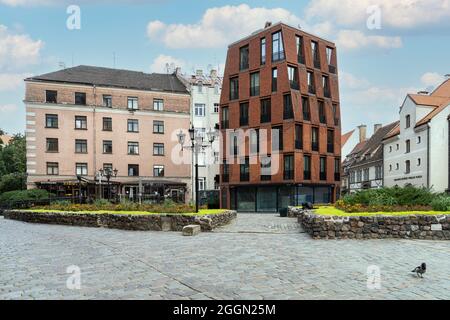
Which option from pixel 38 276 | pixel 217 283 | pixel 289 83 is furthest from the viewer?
pixel 289 83

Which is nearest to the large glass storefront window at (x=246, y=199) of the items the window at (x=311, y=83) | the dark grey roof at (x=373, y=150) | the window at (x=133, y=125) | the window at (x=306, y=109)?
the window at (x=306, y=109)

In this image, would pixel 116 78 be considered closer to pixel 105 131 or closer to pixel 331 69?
pixel 105 131

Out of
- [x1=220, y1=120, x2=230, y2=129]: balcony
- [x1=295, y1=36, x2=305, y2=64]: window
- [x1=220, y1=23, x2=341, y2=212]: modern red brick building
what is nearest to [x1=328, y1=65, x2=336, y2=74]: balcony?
[x1=220, y1=23, x2=341, y2=212]: modern red brick building

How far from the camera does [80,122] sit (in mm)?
48750

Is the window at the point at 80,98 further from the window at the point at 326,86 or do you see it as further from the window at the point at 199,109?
the window at the point at 326,86

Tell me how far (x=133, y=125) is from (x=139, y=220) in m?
34.0

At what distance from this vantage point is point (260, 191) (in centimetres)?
4041

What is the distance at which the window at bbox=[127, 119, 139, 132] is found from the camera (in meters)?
51.2

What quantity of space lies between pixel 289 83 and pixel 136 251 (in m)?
30.3

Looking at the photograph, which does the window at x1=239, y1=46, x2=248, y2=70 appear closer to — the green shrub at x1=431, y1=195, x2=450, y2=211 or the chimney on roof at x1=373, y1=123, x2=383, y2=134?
the green shrub at x1=431, y1=195, x2=450, y2=211

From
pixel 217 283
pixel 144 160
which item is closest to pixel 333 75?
pixel 144 160

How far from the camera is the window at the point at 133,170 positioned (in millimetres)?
50459

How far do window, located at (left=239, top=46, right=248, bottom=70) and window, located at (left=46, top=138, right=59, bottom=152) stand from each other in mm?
25067
